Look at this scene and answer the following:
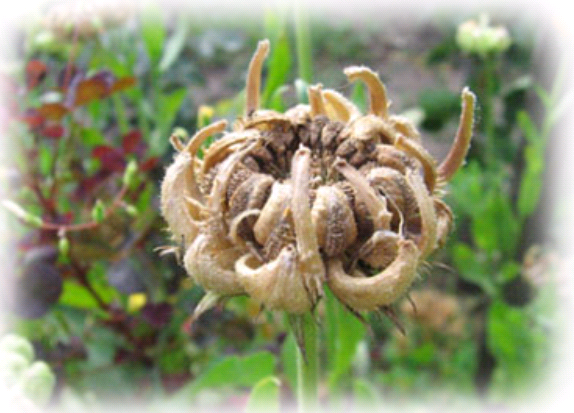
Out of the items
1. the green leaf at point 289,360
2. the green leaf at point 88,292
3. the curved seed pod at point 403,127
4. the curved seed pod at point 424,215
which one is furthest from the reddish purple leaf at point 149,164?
the curved seed pod at point 424,215

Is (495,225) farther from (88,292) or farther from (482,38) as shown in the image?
(88,292)

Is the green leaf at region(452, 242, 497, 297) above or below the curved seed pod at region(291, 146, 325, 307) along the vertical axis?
below

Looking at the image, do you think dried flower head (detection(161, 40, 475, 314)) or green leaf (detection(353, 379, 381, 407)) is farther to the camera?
green leaf (detection(353, 379, 381, 407))

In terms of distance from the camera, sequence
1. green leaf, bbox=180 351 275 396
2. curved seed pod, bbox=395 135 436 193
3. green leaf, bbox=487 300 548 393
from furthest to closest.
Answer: green leaf, bbox=487 300 548 393 < green leaf, bbox=180 351 275 396 < curved seed pod, bbox=395 135 436 193

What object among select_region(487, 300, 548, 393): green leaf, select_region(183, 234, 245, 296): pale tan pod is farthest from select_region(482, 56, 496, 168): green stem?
select_region(183, 234, 245, 296): pale tan pod

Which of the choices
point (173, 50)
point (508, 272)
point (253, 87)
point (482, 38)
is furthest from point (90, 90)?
point (508, 272)

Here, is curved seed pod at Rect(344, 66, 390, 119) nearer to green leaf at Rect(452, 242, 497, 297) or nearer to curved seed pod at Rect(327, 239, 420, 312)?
curved seed pod at Rect(327, 239, 420, 312)

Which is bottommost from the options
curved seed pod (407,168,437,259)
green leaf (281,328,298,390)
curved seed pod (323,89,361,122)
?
green leaf (281,328,298,390)
